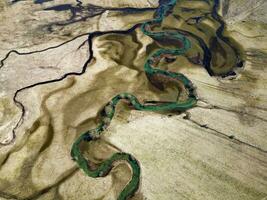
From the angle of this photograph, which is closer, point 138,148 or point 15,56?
point 138,148

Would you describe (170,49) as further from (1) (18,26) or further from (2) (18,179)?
(2) (18,179)

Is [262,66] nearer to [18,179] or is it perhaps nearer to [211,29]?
[211,29]

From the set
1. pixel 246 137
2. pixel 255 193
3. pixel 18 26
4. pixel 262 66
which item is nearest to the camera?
pixel 255 193

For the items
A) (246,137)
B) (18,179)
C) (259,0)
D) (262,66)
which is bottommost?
(18,179)

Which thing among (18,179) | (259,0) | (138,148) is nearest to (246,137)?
(138,148)

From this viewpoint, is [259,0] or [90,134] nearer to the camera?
[90,134]

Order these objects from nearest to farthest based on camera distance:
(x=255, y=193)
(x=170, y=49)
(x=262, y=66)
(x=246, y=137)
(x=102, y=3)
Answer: (x=255, y=193), (x=246, y=137), (x=262, y=66), (x=170, y=49), (x=102, y=3)

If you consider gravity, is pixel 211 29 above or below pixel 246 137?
above

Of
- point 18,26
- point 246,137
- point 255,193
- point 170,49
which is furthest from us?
point 18,26

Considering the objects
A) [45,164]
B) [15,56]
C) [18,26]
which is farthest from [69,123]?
[18,26]
